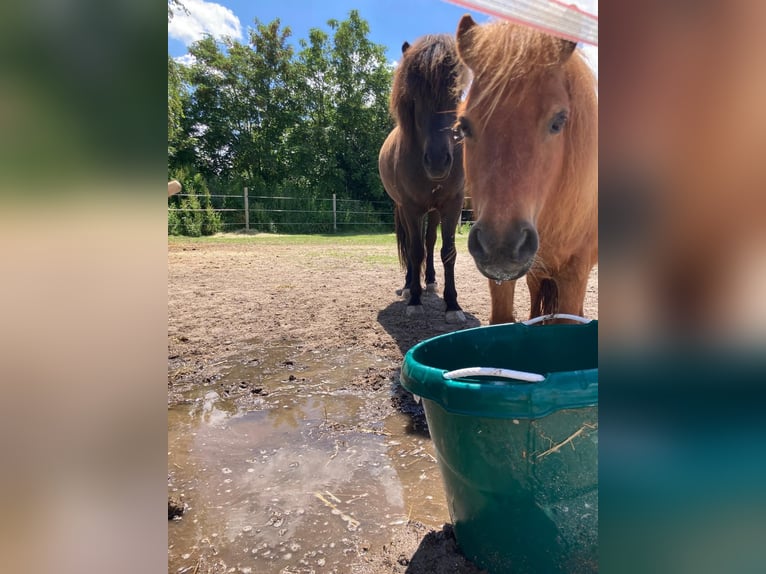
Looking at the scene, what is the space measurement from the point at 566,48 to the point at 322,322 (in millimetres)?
2855

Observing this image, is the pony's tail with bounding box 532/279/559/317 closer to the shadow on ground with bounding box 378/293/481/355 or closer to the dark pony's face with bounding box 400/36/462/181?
the shadow on ground with bounding box 378/293/481/355

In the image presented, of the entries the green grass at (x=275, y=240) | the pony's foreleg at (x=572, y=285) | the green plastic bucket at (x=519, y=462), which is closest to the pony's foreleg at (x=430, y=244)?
the pony's foreleg at (x=572, y=285)

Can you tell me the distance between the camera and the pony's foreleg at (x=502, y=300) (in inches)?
87.6

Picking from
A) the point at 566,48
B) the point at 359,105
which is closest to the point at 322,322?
the point at 566,48

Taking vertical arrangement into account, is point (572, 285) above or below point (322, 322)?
above

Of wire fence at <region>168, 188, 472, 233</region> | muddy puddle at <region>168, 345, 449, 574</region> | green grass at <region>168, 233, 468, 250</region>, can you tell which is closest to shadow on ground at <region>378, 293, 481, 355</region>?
muddy puddle at <region>168, 345, 449, 574</region>

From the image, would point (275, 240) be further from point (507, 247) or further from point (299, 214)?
point (507, 247)

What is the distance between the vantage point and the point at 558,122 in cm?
148

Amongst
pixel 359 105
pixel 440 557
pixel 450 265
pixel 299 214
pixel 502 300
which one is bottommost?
pixel 440 557

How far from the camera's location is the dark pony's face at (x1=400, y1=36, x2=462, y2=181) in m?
3.35
